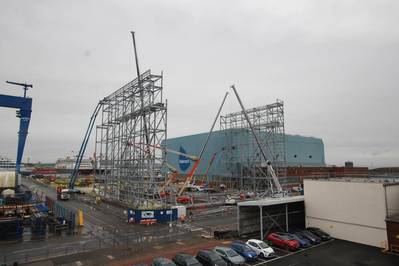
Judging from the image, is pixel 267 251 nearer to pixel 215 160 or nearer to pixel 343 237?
pixel 343 237

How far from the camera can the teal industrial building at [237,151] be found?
211 feet

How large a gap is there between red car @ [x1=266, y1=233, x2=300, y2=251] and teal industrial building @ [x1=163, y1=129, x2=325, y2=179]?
35.7 metres

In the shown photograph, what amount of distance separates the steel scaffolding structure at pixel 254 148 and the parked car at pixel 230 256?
37.3 metres

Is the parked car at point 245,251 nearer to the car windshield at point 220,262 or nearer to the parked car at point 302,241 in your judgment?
the car windshield at point 220,262

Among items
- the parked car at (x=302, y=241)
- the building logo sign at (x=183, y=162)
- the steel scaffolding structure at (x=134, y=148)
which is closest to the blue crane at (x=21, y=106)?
the steel scaffolding structure at (x=134, y=148)

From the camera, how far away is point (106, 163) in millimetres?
50062

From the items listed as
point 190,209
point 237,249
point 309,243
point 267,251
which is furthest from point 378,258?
point 190,209

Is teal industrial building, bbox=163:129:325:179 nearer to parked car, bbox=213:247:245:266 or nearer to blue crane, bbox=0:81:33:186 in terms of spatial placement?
blue crane, bbox=0:81:33:186

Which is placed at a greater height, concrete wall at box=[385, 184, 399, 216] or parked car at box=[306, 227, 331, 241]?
concrete wall at box=[385, 184, 399, 216]

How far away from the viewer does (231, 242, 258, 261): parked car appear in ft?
58.4

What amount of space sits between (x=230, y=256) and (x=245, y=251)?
5.26 feet

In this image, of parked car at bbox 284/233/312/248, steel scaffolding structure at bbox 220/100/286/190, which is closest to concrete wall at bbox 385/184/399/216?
parked car at bbox 284/233/312/248

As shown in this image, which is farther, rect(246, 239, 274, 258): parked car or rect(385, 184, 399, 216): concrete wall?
rect(385, 184, 399, 216): concrete wall

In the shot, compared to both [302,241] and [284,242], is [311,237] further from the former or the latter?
[284,242]
